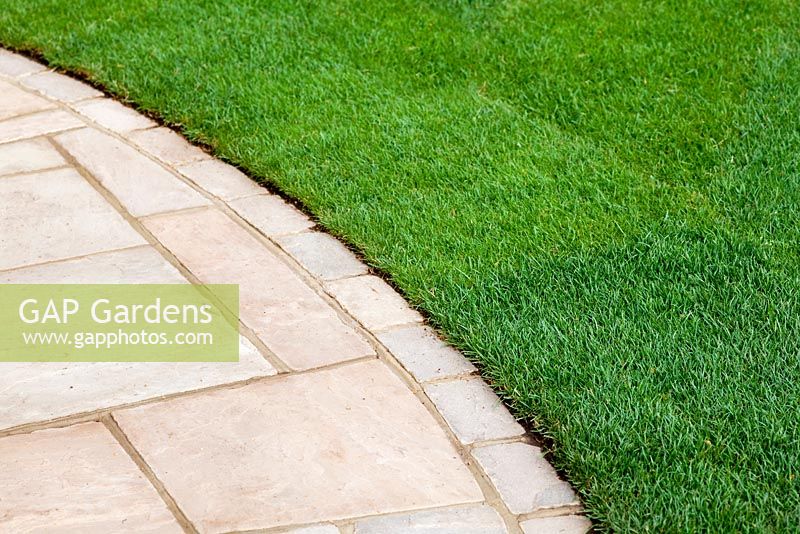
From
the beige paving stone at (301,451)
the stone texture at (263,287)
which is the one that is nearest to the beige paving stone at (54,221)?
the stone texture at (263,287)

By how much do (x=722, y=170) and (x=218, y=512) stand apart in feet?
7.73

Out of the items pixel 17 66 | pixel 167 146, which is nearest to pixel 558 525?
pixel 167 146

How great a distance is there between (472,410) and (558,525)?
47 centimetres

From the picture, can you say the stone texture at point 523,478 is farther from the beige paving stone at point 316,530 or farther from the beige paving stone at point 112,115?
the beige paving stone at point 112,115

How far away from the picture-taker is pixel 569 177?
3820 millimetres

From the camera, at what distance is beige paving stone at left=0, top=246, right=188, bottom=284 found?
3320mm

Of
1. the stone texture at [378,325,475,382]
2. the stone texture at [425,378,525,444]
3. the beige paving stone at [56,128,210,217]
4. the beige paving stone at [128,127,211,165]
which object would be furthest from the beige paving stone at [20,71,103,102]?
the stone texture at [425,378,525,444]

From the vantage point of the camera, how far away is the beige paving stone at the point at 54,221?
11.4 ft

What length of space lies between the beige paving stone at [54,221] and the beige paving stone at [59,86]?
2.43 feet

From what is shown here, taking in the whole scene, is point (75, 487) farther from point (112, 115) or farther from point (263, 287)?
point (112, 115)

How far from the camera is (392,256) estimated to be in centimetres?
341

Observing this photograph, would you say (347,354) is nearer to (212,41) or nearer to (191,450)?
(191,450)

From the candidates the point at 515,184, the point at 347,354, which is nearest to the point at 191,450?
the point at 347,354

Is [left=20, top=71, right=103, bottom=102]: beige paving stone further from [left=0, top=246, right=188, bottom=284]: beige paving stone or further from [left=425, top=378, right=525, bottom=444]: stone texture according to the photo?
[left=425, top=378, right=525, bottom=444]: stone texture
